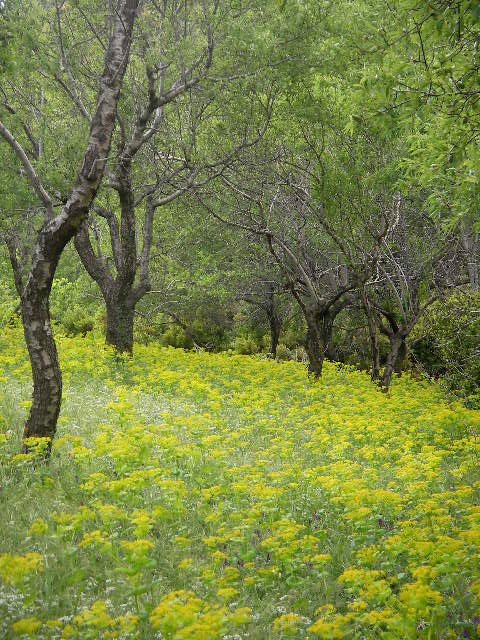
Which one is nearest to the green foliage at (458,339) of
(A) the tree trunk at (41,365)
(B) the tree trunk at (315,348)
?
(B) the tree trunk at (315,348)

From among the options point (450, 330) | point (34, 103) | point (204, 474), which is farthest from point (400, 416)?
point (34, 103)

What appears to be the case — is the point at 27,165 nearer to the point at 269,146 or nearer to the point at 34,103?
the point at 269,146

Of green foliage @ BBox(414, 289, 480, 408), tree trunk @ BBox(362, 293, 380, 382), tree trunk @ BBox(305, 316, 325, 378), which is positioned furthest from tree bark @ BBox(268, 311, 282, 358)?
→ green foliage @ BBox(414, 289, 480, 408)

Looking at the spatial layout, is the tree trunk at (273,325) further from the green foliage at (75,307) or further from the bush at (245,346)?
the green foliage at (75,307)

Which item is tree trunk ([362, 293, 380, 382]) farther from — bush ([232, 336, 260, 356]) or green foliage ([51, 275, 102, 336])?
green foliage ([51, 275, 102, 336])

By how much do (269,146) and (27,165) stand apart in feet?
33.6

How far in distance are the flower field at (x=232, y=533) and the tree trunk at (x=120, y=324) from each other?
21.6 ft

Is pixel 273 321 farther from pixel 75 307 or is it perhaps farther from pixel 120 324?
pixel 75 307

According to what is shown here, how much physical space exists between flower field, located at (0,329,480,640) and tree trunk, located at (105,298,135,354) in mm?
6585

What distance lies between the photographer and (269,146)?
16.9 meters

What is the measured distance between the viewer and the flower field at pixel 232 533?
4.27 meters

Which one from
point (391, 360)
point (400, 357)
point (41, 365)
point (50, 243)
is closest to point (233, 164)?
point (391, 360)

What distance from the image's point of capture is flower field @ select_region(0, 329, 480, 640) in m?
4.27

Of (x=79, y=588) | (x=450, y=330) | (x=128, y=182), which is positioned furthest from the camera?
(x=450, y=330)
